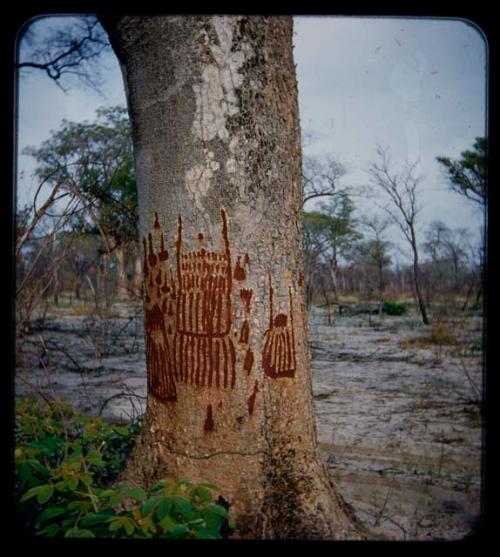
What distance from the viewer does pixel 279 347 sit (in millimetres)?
1562

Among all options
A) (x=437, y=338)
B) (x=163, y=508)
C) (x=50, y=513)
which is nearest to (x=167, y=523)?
(x=163, y=508)

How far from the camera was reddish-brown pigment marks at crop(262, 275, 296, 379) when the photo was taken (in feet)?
5.07

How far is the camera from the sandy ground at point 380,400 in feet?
7.15

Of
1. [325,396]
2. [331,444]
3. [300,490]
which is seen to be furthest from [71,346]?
[300,490]

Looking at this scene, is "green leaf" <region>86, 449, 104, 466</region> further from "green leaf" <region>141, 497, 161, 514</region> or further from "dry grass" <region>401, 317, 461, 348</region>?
"dry grass" <region>401, 317, 461, 348</region>

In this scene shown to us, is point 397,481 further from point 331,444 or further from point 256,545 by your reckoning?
point 256,545

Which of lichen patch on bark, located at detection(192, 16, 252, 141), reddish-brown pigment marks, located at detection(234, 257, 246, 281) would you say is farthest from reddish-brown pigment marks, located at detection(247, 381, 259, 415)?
lichen patch on bark, located at detection(192, 16, 252, 141)

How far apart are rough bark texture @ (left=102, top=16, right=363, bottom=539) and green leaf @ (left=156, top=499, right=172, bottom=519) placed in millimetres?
187

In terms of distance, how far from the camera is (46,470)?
1.55m

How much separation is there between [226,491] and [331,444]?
157cm

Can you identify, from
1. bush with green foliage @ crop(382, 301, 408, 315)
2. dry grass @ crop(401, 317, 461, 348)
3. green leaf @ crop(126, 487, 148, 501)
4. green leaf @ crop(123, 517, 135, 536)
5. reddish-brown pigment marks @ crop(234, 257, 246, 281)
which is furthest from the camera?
bush with green foliage @ crop(382, 301, 408, 315)

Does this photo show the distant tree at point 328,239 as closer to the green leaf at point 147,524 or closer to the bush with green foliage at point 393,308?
the bush with green foliage at point 393,308

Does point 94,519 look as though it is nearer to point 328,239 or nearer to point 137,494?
point 137,494

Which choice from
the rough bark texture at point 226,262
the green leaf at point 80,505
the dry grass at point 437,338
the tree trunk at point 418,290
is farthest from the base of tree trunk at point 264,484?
the tree trunk at point 418,290
